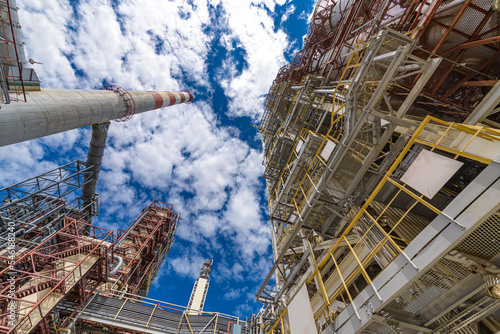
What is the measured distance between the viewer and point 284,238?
36.1ft

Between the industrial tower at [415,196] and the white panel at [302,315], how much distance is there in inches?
1.4

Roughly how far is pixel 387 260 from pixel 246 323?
1084cm

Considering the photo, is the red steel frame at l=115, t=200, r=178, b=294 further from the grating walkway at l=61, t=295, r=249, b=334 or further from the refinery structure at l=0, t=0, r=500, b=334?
the grating walkway at l=61, t=295, r=249, b=334

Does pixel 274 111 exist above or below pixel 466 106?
below

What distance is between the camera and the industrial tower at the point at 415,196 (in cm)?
371

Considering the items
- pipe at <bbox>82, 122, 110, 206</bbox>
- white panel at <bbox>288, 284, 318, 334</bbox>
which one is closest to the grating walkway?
white panel at <bbox>288, 284, 318, 334</bbox>

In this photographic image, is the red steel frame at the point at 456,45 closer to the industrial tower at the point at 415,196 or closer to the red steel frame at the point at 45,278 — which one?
the industrial tower at the point at 415,196

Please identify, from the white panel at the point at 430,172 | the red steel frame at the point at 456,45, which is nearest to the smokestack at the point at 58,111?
the white panel at the point at 430,172

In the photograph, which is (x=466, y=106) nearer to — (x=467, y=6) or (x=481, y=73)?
(x=481, y=73)

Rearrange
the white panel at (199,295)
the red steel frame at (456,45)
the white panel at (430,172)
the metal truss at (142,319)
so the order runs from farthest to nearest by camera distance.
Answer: the white panel at (199,295), the metal truss at (142,319), the red steel frame at (456,45), the white panel at (430,172)

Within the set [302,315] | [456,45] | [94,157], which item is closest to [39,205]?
[94,157]

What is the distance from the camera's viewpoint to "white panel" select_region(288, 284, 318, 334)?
5.78 metres

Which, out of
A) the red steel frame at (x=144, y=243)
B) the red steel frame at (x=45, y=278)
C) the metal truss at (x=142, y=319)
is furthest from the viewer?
the red steel frame at (x=144, y=243)

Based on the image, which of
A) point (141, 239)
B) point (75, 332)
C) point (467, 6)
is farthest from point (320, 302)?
point (141, 239)
